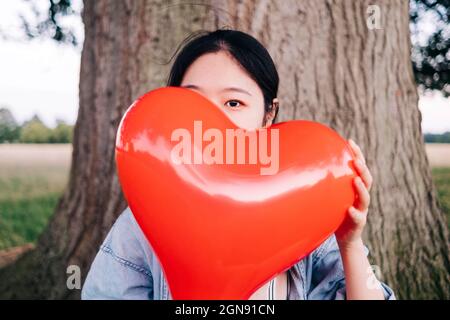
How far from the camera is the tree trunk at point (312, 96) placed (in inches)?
62.8

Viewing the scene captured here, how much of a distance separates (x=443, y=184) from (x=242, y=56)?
397cm

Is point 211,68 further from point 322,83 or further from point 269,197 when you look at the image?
point 322,83

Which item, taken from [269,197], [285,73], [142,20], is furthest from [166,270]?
[142,20]

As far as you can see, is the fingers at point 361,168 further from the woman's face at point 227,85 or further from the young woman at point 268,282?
the woman's face at point 227,85

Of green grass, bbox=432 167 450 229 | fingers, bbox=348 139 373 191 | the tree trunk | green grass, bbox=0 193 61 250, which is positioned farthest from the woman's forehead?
green grass, bbox=432 167 450 229

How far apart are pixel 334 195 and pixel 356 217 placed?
104 mm

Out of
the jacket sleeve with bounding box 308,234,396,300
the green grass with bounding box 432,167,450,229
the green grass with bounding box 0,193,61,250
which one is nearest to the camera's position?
the jacket sleeve with bounding box 308,234,396,300

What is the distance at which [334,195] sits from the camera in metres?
0.89

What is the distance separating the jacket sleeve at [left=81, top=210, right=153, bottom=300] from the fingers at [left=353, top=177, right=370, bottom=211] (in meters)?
0.57

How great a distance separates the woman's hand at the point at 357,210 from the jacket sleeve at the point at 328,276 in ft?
0.38

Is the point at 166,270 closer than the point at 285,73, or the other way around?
the point at 166,270

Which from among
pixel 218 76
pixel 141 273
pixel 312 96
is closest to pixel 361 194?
pixel 218 76

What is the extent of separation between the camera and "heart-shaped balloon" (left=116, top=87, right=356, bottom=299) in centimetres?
85

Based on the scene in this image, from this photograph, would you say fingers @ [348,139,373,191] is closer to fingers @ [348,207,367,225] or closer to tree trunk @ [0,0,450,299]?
fingers @ [348,207,367,225]
